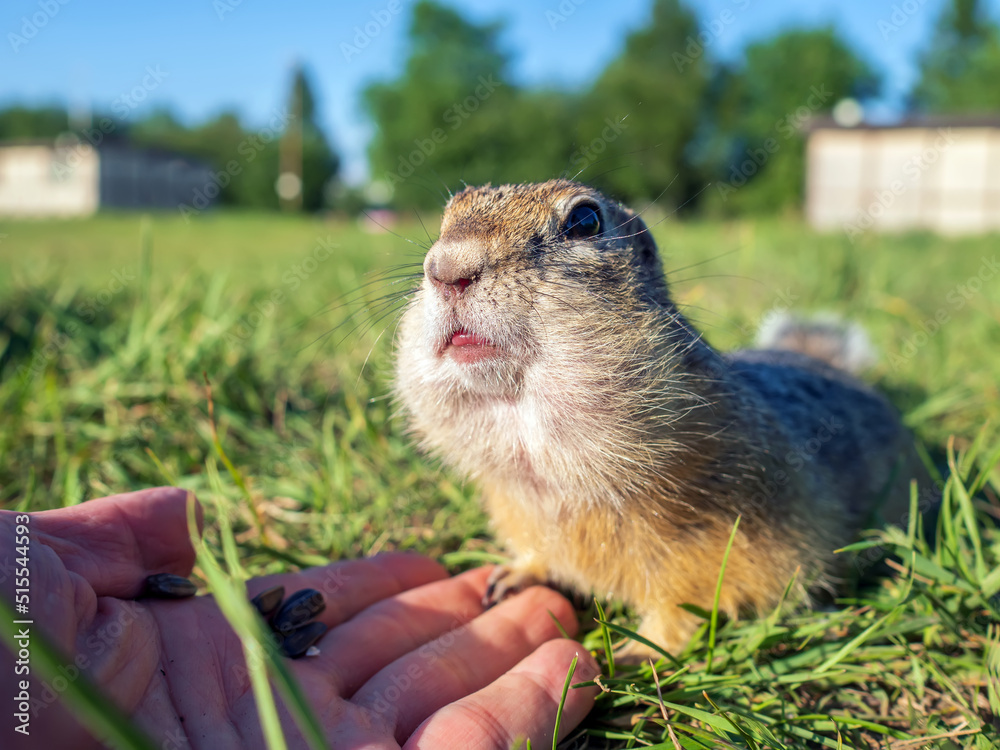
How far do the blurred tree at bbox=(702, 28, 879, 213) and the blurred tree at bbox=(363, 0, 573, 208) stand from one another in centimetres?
1124

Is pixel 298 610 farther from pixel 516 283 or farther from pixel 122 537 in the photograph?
pixel 516 283

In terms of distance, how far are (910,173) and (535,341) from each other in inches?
1128

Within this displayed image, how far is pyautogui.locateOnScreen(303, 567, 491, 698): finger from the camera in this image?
2.27 metres

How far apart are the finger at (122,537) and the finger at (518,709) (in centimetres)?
106

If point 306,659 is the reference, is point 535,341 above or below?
above

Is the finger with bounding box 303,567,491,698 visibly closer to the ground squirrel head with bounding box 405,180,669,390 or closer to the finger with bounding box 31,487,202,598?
the finger with bounding box 31,487,202,598

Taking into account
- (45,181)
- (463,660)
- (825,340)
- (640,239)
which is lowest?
(463,660)

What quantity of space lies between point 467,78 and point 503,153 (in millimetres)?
16451

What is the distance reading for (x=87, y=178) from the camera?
1796 inches

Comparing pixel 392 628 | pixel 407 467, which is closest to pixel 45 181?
pixel 407 467

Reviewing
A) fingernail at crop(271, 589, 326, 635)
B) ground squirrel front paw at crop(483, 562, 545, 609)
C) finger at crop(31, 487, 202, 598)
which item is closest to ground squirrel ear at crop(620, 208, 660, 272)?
ground squirrel front paw at crop(483, 562, 545, 609)

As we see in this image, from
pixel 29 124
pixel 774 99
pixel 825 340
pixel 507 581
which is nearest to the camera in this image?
pixel 507 581

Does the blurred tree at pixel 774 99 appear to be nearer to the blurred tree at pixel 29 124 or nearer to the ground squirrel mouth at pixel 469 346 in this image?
the ground squirrel mouth at pixel 469 346

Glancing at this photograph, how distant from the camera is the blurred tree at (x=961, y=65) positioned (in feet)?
163
